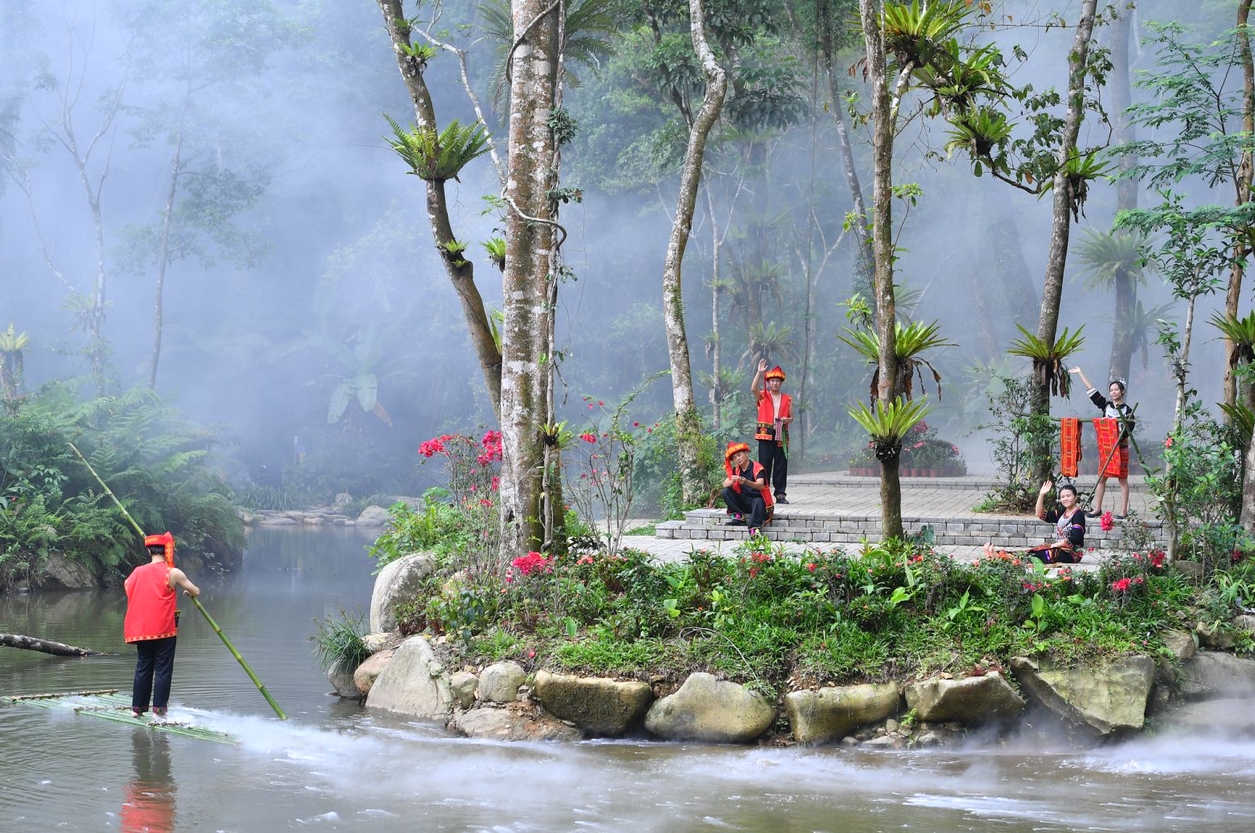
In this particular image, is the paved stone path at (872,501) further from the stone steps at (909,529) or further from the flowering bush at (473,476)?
the flowering bush at (473,476)

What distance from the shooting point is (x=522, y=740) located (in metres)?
7.68

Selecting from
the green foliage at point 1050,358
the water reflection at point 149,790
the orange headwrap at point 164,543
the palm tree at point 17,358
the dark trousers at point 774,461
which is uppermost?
the palm tree at point 17,358

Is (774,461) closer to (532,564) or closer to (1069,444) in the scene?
(1069,444)

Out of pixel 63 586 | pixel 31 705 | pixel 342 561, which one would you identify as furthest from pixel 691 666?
pixel 342 561

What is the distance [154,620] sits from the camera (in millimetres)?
7742

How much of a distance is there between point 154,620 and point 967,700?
5144 mm

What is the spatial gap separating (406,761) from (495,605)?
5.79ft

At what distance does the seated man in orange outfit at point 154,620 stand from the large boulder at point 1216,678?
251 inches

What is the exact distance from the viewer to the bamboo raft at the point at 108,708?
773cm

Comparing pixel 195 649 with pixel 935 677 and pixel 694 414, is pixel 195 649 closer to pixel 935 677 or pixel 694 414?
pixel 694 414

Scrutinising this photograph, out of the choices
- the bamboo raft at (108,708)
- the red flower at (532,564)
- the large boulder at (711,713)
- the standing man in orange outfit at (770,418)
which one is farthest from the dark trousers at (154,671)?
the standing man in orange outfit at (770,418)

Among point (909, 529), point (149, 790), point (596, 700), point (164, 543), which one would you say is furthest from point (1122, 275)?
point (149, 790)

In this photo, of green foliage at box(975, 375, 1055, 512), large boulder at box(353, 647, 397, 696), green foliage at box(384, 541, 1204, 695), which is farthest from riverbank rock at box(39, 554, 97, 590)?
green foliage at box(975, 375, 1055, 512)

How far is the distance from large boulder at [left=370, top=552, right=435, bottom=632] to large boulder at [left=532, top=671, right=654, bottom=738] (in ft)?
7.49
